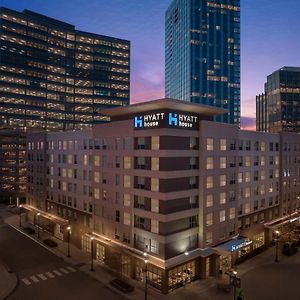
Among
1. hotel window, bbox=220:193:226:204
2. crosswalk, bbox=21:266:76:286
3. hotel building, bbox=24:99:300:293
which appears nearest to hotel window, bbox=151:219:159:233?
hotel building, bbox=24:99:300:293

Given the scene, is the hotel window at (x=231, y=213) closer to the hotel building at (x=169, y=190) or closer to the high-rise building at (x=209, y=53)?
the hotel building at (x=169, y=190)

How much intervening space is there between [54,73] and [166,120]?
128 m

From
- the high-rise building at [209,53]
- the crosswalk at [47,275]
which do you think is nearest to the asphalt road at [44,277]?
the crosswalk at [47,275]

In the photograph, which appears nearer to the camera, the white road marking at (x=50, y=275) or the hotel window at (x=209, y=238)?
the white road marking at (x=50, y=275)

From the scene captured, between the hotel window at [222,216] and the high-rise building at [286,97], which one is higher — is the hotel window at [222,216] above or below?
below

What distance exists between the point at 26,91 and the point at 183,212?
123 m

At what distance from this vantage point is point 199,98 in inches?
6132

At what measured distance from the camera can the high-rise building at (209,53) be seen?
156 meters

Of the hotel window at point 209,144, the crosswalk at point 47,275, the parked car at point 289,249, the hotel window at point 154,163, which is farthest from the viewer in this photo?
the parked car at point 289,249

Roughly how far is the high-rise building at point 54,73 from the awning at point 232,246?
94.9m

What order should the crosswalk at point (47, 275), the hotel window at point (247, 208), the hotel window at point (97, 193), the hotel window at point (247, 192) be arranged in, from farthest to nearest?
1. the hotel window at point (247, 208)
2. the hotel window at point (247, 192)
3. the hotel window at point (97, 193)
4. the crosswalk at point (47, 275)

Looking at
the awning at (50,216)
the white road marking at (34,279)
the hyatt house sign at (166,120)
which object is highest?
the hyatt house sign at (166,120)

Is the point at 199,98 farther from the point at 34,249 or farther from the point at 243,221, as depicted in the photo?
the point at 34,249

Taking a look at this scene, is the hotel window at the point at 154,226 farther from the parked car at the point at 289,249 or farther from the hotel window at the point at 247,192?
the parked car at the point at 289,249
